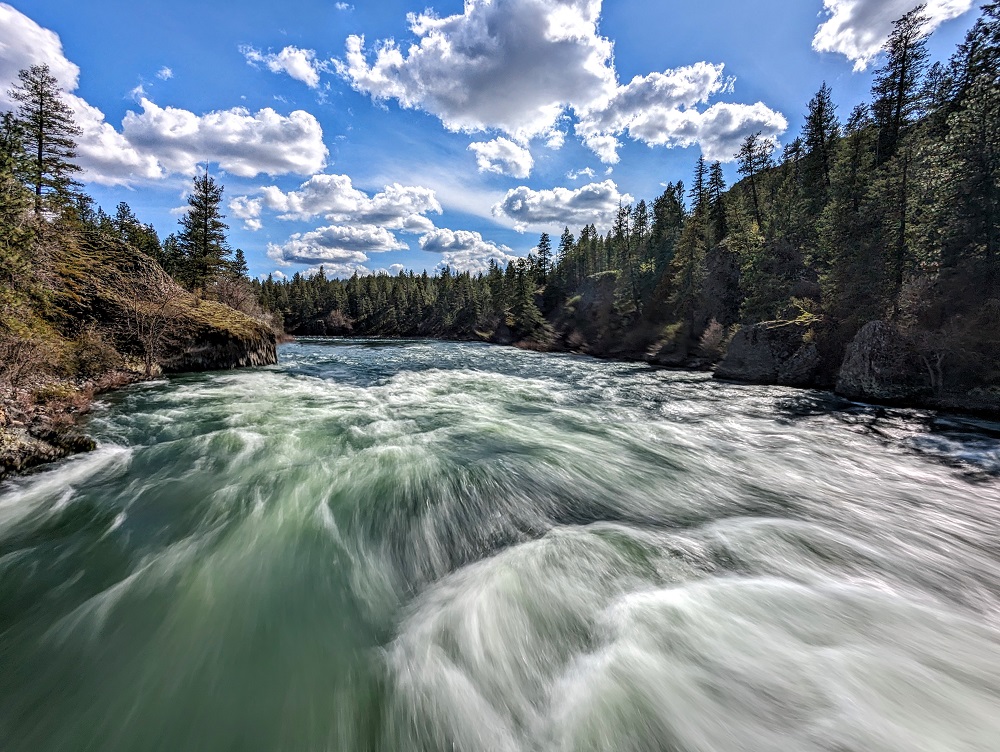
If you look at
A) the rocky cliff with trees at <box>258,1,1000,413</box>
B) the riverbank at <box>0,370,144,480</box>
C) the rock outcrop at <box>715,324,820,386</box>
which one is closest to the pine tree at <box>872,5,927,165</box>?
the rocky cliff with trees at <box>258,1,1000,413</box>

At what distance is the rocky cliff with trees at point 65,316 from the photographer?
924cm

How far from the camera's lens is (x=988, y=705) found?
2787mm

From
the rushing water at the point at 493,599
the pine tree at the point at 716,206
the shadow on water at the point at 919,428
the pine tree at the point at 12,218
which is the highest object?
the pine tree at the point at 716,206

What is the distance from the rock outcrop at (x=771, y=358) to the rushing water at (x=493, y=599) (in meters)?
13.7

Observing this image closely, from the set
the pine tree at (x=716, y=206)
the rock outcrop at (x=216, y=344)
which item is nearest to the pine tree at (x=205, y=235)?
the rock outcrop at (x=216, y=344)

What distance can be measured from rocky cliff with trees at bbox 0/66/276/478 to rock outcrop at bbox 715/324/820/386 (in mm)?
29074

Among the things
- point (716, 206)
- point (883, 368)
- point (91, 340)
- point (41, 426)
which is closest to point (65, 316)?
point (91, 340)

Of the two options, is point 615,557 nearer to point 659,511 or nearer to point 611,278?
point 659,511

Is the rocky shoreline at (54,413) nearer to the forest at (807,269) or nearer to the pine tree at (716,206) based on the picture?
the forest at (807,269)

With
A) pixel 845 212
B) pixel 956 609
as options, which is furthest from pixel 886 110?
pixel 956 609

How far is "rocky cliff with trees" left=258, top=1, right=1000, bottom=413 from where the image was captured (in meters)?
15.1

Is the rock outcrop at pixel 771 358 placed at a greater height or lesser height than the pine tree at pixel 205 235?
lesser

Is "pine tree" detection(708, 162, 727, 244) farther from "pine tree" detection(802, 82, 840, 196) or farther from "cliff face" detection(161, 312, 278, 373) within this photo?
"cliff face" detection(161, 312, 278, 373)

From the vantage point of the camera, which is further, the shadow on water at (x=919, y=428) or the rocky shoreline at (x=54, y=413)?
the shadow on water at (x=919, y=428)
